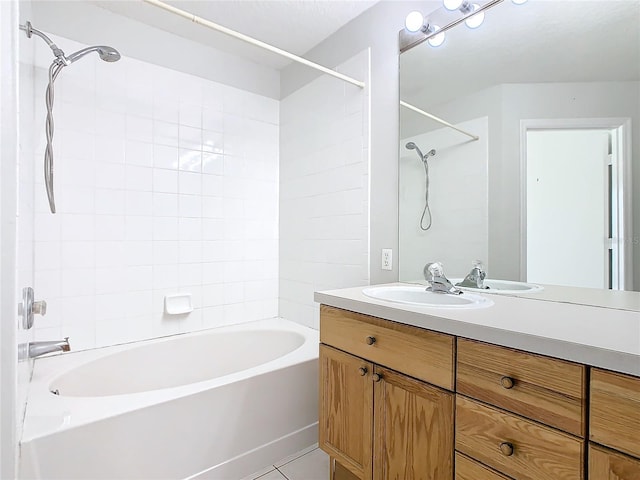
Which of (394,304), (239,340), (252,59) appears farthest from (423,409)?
(252,59)

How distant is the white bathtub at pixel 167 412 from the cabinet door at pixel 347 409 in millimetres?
347

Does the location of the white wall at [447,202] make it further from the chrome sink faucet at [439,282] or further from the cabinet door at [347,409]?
the cabinet door at [347,409]

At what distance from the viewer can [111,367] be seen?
5.95 feet

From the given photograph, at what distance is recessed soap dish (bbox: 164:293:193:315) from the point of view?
6.91 feet

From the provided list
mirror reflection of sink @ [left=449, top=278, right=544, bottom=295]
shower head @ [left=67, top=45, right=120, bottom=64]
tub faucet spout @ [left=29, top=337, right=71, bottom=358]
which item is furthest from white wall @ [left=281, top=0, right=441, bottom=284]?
tub faucet spout @ [left=29, top=337, right=71, bottom=358]

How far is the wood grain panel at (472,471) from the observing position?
2.82ft

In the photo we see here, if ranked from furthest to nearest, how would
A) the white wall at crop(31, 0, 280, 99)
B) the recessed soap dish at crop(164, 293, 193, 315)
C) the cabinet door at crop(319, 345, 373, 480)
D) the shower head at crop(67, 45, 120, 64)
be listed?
the recessed soap dish at crop(164, 293, 193, 315)
the white wall at crop(31, 0, 280, 99)
the shower head at crop(67, 45, 120, 64)
the cabinet door at crop(319, 345, 373, 480)

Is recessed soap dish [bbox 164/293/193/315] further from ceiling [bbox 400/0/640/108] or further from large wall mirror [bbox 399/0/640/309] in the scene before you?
ceiling [bbox 400/0/640/108]

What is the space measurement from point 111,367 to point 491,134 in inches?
86.7

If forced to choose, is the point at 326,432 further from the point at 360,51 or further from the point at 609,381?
the point at 360,51

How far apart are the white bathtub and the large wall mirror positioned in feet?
3.02

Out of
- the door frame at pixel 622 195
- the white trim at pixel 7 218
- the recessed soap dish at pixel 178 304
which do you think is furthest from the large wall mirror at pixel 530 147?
the white trim at pixel 7 218

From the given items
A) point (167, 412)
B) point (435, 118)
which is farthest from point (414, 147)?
point (167, 412)

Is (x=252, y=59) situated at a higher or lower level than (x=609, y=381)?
higher
